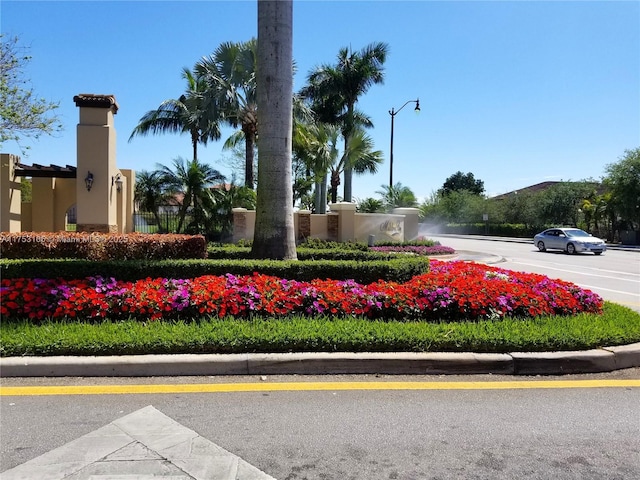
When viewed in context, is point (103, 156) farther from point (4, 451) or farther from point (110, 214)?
point (4, 451)

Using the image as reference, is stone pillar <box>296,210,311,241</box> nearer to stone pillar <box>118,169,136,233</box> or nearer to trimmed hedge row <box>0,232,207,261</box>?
stone pillar <box>118,169,136,233</box>

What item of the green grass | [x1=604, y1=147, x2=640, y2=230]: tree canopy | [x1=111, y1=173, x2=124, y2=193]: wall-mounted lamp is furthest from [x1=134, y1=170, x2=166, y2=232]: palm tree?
[x1=604, y1=147, x2=640, y2=230]: tree canopy

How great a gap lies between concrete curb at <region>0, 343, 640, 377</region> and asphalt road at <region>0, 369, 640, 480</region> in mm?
114

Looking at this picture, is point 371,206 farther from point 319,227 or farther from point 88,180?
point 88,180

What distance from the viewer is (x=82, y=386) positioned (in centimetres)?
405

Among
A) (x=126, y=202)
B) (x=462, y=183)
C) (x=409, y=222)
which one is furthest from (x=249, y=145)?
(x=462, y=183)

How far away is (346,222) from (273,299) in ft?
48.2

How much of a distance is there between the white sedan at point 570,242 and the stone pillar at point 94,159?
73.2 feet

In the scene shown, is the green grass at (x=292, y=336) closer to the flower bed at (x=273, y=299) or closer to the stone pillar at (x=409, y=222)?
the flower bed at (x=273, y=299)

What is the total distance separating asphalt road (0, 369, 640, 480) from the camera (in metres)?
2.90

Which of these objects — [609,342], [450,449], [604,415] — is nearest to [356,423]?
[450,449]

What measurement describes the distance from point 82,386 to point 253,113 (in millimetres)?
19016

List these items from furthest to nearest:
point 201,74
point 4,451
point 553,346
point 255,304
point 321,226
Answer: point 201,74 → point 321,226 → point 255,304 → point 553,346 → point 4,451

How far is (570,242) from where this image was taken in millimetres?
24547
